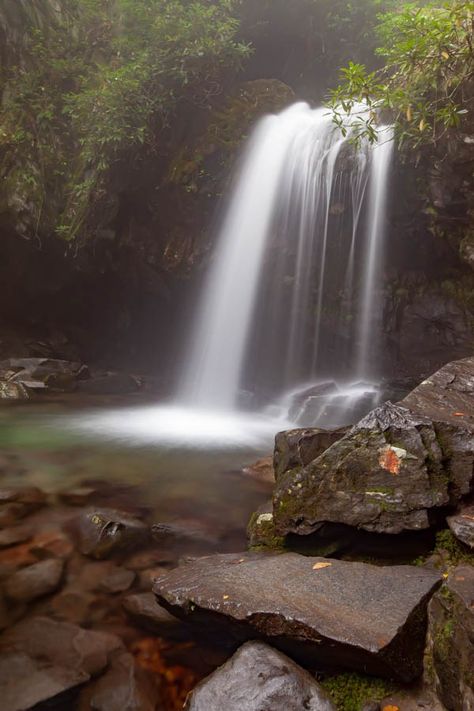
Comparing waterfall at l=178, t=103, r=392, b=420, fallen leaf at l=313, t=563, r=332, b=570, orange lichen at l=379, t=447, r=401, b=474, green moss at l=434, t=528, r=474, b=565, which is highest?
waterfall at l=178, t=103, r=392, b=420

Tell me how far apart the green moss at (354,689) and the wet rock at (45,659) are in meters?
1.25

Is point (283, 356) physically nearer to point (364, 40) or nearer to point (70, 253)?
point (70, 253)

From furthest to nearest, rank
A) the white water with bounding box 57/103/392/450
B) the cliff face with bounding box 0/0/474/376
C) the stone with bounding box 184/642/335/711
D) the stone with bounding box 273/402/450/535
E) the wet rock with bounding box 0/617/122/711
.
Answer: the white water with bounding box 57/103/392/450 < the cliff face with bounding box 0/0/474/376 < the stone with bounding box 273/402/450/535 < the wet rock with bounding box 0/617/122/711 < the stone with bounding box 184/642/335/711

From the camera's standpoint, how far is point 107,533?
3.74 m

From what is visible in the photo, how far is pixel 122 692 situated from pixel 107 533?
4.89ft

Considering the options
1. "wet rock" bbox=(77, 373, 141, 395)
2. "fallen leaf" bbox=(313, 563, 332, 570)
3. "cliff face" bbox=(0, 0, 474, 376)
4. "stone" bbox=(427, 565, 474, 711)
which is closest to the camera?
"stone" bbox=(427, 565, 474, 711)

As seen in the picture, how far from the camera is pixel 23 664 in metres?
2.43

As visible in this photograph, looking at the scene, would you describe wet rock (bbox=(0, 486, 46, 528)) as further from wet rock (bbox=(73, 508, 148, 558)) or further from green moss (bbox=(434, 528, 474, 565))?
green moss (bbox=(434, 528, 474, 565))

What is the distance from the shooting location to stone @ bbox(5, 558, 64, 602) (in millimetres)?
3053

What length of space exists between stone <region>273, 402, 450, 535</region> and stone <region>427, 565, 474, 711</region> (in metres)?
0.75

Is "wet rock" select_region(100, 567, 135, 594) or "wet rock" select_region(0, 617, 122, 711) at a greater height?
"wet rock" select_region(100, 567, 135, 594)

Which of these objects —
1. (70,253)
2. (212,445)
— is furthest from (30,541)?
(70,253)

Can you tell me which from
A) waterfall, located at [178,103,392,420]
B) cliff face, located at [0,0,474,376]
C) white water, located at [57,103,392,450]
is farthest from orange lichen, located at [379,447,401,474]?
waterfall, located at [178,103,392,420]

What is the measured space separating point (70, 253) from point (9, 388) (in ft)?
12.8
